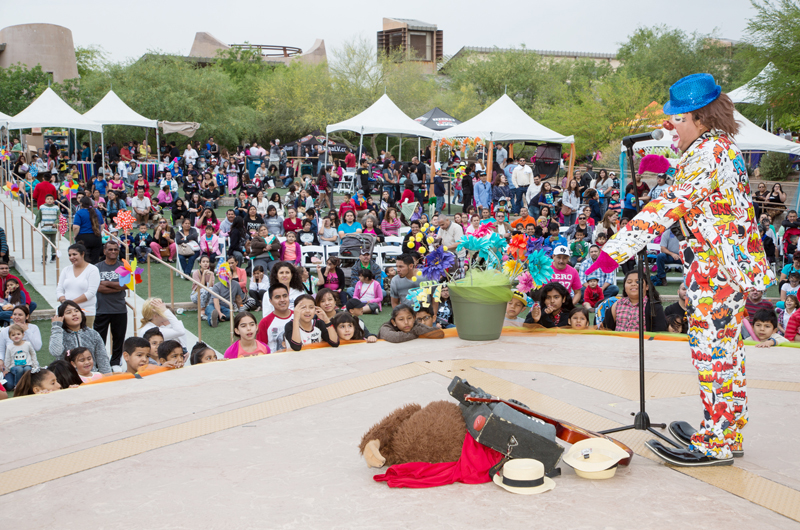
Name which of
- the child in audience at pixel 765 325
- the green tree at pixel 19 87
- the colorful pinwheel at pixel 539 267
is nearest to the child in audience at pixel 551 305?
the colorful pinwheel at pixel 539 267

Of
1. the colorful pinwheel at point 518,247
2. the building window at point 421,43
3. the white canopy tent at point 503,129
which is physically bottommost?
the colorful pinwheel at point 518,247

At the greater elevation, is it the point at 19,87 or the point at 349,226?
the point at 19,87

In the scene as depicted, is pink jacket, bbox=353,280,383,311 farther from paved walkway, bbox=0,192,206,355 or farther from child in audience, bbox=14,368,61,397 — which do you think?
child in audience, bbox=14,368,61,397

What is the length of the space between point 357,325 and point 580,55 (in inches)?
2356

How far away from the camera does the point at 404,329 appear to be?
18.0 ft

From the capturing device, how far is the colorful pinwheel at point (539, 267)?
17.1 ft

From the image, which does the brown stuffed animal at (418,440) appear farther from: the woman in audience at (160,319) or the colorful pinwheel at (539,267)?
the woman in audience at (160,319)

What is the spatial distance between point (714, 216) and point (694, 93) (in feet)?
1.72

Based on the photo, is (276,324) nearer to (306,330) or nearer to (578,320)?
(306,330)

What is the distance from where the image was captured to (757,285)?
2.73 meters

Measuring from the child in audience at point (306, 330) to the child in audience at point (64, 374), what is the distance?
5.10 feet

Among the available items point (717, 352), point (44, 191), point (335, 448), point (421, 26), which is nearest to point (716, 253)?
point (717, 352)

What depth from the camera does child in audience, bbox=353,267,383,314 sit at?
9289 mm

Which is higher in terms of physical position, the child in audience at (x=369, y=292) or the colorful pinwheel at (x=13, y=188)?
the colorful pinwheel at (x=13, y=188)
